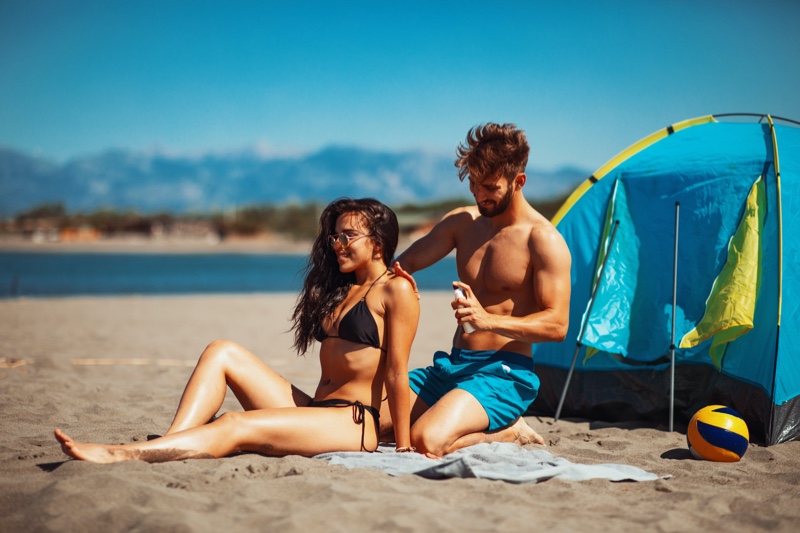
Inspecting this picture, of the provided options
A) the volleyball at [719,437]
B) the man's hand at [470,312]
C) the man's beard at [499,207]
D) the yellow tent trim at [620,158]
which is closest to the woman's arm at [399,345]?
the man's hand at [470,312]

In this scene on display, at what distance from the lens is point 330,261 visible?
4.30m

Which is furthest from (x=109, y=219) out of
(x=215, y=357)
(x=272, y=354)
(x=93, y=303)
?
(x=215, y=357)

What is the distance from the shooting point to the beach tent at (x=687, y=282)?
5016mm

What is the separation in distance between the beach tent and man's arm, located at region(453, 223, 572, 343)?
126cm

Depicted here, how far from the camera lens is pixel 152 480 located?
343cm

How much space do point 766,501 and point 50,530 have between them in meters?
3.17

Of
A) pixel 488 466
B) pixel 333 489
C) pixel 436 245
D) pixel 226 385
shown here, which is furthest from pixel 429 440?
pixel 436 245

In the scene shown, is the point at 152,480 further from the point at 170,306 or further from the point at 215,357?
the point at 170,306

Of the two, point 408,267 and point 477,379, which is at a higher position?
point 408,267

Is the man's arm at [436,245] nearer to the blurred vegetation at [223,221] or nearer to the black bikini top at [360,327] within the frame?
the black bikini top at [360,327]

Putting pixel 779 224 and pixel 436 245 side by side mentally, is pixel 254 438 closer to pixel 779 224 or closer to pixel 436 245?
pixel 436 245

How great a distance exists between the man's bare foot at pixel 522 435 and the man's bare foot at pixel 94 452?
7.36 feet

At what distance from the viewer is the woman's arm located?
3902mm

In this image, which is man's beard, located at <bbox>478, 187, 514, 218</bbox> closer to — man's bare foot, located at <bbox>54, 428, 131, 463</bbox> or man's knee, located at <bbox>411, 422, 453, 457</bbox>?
man's knee, located at <bbox>411, 422, 453, 457</bbox>
